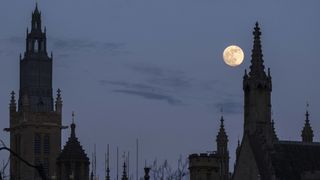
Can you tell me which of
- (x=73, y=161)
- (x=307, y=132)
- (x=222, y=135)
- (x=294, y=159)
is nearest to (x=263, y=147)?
(x=294, y=159)

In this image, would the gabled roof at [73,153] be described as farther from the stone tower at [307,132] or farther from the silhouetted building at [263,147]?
the silhouetted building at [263,147]

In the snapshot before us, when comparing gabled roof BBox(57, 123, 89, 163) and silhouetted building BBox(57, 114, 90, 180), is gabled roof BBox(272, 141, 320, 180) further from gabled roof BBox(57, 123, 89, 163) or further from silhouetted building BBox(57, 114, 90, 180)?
gabled roof BBox(57, 123, 89, 163)

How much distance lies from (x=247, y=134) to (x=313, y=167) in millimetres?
5847

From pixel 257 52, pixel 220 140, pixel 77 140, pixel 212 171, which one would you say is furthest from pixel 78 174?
pixel 257 52

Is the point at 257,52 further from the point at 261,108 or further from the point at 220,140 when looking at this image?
the point at 220,140

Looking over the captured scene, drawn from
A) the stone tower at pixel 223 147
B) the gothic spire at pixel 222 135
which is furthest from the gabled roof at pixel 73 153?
the gothic spire at pixel 222 135

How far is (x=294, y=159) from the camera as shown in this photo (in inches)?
3622

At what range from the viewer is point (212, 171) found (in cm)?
11088

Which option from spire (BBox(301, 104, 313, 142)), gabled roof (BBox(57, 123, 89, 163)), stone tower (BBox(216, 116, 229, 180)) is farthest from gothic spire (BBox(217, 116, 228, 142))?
gabled roof (BBox(57, 123, 89, 163))

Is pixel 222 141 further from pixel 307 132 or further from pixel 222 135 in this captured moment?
pixel 307 132

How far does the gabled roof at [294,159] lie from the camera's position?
90.9 m

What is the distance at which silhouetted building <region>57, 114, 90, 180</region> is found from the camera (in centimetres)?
15725

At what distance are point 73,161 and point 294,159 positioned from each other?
69832 mm

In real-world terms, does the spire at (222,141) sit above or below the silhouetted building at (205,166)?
above
